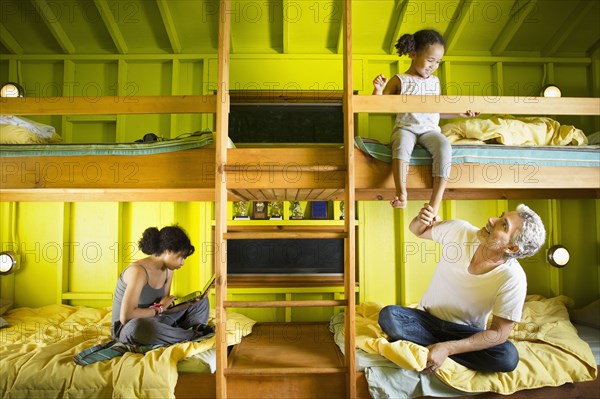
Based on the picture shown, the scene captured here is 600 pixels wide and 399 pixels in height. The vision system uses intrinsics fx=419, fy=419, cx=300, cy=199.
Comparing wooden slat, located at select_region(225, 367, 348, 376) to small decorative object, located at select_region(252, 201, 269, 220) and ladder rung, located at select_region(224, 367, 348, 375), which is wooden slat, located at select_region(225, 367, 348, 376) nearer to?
ladder rung, located at select_region(224, 367, 348, 375)

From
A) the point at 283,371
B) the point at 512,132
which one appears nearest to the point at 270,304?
the point at 283,371

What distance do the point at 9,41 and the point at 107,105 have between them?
2234 mm

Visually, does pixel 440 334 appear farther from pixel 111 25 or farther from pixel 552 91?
pixel 111 25

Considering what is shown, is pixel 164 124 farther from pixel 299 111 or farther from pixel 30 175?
pixel 30 175

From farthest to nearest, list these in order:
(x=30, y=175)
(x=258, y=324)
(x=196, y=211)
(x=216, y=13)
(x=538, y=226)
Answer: (x=196, y=211) → (x=216, y=13) → (x=258, y=324) → (x=30, y=175) → (x=538, y=226)

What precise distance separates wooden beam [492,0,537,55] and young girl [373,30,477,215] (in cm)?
156

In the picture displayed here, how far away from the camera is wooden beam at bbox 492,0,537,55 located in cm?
326

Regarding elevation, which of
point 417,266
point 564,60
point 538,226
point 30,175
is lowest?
→ point 417,266

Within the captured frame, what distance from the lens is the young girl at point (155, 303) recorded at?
7.20 feet

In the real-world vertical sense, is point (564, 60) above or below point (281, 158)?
above

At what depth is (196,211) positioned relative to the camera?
12.0 feet

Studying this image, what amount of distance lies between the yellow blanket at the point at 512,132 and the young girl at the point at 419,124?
185mm

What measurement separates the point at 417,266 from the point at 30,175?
9.73 ft

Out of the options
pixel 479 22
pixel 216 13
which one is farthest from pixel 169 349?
pixel 479 22
